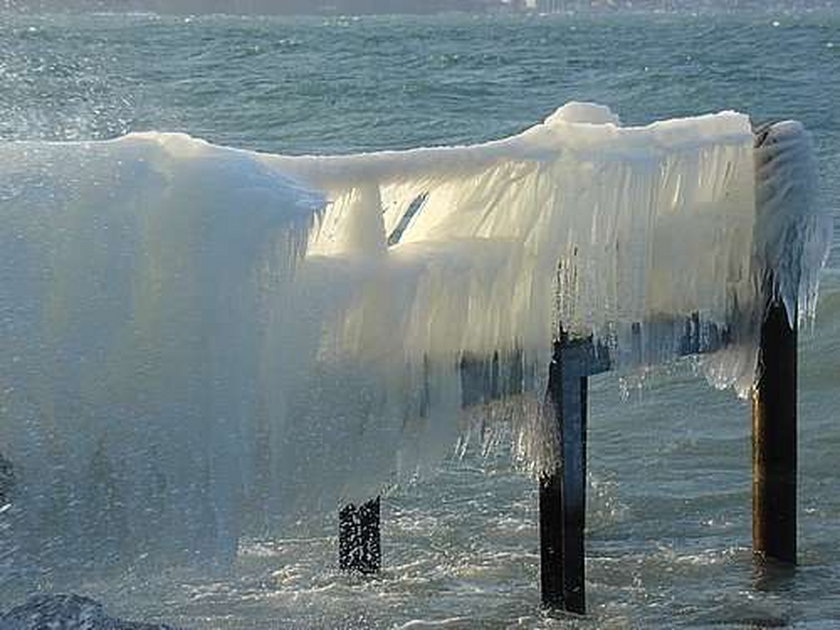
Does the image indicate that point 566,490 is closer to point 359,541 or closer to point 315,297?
point 359,541

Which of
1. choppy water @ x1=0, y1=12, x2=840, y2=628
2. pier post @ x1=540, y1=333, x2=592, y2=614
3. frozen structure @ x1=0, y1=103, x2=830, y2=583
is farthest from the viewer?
choppy water @ x1=0, y1=12, x2=840, y2=628

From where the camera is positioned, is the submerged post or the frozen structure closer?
the frozen structure

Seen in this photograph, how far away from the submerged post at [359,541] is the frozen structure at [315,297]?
0.98 metres

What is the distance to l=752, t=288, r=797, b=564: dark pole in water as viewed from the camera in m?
7.32

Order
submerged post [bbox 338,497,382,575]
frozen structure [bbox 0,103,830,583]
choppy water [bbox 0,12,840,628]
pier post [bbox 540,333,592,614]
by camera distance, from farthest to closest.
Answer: submerged post [bbox 338,497,382,575]
choppy water [bbox 0,12,840,628]
pier post [bbox 540,333,592,614]
frozen structure [bbox 0,103,830,583]

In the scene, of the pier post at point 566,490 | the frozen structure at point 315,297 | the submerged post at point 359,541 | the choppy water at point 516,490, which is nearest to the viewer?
the frozen structure at point 315,297

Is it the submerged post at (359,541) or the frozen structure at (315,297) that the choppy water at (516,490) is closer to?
the submerged post at (359,541)

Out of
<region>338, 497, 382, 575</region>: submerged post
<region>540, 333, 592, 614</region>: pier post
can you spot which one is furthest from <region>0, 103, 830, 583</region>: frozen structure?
<region>338, 497, 382, 575</region>: submerged post

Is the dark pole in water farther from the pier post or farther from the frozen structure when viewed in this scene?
the pier post

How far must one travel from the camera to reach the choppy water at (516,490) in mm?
7023

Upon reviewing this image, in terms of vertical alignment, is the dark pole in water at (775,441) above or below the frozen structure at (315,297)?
below

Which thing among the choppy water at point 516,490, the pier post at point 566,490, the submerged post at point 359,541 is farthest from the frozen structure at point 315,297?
the submerged post at point 359,541

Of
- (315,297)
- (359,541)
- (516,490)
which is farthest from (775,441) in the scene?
(315,297)

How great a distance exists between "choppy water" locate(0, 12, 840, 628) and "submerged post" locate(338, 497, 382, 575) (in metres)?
0.08
